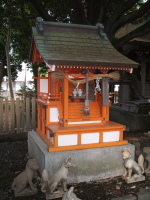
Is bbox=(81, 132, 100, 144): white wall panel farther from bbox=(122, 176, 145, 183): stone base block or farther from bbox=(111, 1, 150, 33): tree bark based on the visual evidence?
bbox=(111, 1, 150, 33): tree bark

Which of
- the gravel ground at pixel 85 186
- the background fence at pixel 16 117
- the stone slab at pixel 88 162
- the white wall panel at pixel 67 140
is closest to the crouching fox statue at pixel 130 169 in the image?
the gravel ground at pixel 85 186

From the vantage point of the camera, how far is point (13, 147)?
844cm

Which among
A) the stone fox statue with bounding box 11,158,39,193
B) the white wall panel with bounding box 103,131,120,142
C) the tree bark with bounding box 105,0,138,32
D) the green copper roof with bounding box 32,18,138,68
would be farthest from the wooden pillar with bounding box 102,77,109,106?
the tree bark with bounding box 105,0,138,32

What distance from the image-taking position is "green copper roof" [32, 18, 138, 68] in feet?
17.7

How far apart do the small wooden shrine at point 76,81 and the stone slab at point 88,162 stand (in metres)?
0.20

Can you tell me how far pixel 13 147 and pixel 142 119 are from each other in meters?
7.30

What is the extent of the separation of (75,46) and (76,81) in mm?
1141

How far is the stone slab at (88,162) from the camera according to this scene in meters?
5.29

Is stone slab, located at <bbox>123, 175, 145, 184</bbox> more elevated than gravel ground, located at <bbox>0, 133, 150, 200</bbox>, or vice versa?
stone slab, located at <bbox>123, 175, 145, 184</bbox>

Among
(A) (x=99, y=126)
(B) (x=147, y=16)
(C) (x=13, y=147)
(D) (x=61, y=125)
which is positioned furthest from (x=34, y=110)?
(B) (x=147, y=16)

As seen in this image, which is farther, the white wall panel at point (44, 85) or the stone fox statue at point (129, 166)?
the white wall panel at point (44, 85)

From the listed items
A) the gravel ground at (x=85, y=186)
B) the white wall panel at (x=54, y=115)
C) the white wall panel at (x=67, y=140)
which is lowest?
the gravel ground at (x=85, y=186)

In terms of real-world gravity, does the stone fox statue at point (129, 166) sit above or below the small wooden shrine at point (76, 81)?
below

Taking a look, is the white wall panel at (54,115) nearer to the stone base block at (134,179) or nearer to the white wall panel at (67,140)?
the white wall panel at (67,140)
